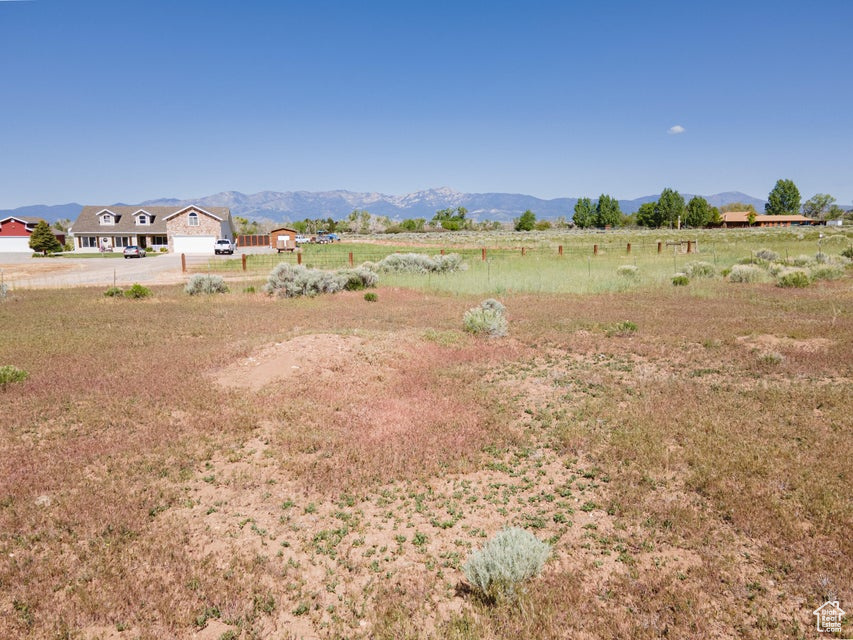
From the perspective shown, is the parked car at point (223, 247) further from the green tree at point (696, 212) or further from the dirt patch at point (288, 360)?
the green tree at point (696, 212)

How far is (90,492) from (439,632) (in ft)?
14.8

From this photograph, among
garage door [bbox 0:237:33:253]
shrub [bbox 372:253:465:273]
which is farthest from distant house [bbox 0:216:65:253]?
shrub [bbox 372:253:465:273]

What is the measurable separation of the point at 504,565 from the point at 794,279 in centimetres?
2290

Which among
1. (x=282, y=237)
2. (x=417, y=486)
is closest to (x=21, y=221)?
(x=282, y=237)

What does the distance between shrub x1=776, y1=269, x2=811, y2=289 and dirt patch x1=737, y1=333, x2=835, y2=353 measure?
35.9 ft

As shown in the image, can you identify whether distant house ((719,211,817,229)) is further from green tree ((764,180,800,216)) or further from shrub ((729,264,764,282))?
shrub ((729,264,764,282))

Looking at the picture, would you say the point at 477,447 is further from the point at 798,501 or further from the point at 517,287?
the point at 517,287

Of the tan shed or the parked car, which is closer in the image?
the parked car

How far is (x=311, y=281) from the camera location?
22266mm

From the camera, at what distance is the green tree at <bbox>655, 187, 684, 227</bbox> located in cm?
11556

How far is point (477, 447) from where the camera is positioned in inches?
280

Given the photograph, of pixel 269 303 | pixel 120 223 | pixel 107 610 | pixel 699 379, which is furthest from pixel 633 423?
pixel 120 223

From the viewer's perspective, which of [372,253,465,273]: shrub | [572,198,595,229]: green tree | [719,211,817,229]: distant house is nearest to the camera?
[372,253,465,273]: shrub

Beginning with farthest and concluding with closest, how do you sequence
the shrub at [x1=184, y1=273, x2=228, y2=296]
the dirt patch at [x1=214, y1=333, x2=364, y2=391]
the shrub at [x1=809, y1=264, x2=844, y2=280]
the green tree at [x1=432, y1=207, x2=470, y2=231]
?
1. the green tree at [x1=432, y1=207, x2=470, y2=231]
2. the shrub at [x1=809, y1=264, x2=844, y2=280]
3. the shrub at [x1=184, y1=273, x2=228, y2=296]
4. the dirt patch at [x1=214, y1=333, x2=364, y2=391]
